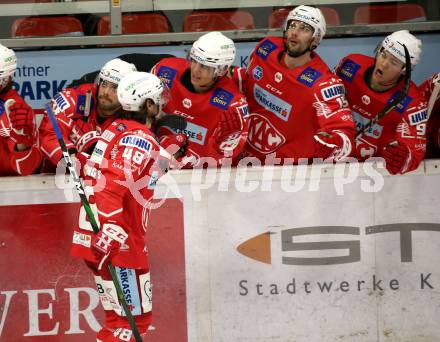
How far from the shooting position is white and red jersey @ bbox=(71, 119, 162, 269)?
4.62m

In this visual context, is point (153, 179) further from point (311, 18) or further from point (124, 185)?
point (311, 18)

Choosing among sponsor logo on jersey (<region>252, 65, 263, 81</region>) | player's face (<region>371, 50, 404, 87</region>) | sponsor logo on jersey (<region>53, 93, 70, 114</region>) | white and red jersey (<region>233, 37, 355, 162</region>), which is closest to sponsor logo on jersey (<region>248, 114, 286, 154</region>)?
white and red jersey (<region>233, 37, 355, 162</region>)

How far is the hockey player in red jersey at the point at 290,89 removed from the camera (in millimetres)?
5750

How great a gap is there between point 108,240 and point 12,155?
0.99m

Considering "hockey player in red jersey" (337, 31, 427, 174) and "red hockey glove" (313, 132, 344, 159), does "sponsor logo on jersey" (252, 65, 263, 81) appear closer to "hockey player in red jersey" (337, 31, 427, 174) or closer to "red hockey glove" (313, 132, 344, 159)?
"hockey player in red jersey" (337, 31, 427, 174)

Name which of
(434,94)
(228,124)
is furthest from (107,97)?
(434,94)

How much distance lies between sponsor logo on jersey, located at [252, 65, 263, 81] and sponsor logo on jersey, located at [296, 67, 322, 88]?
22 centimetres

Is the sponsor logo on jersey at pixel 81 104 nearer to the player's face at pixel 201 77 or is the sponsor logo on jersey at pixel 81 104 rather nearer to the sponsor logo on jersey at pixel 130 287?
the player's face at pixel 201 77

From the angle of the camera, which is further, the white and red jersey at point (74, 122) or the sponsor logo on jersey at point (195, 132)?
the sponsor logo on jersey at point (195, 132)

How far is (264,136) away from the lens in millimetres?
5898

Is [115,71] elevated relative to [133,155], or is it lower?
elevated

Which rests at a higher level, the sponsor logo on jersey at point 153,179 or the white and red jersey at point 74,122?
the white and red jersey at point 74,122

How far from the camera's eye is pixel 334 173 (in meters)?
5.36

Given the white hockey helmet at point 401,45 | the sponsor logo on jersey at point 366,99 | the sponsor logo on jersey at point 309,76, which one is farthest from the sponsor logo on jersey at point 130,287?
the white hockey helmet at point 401,45
